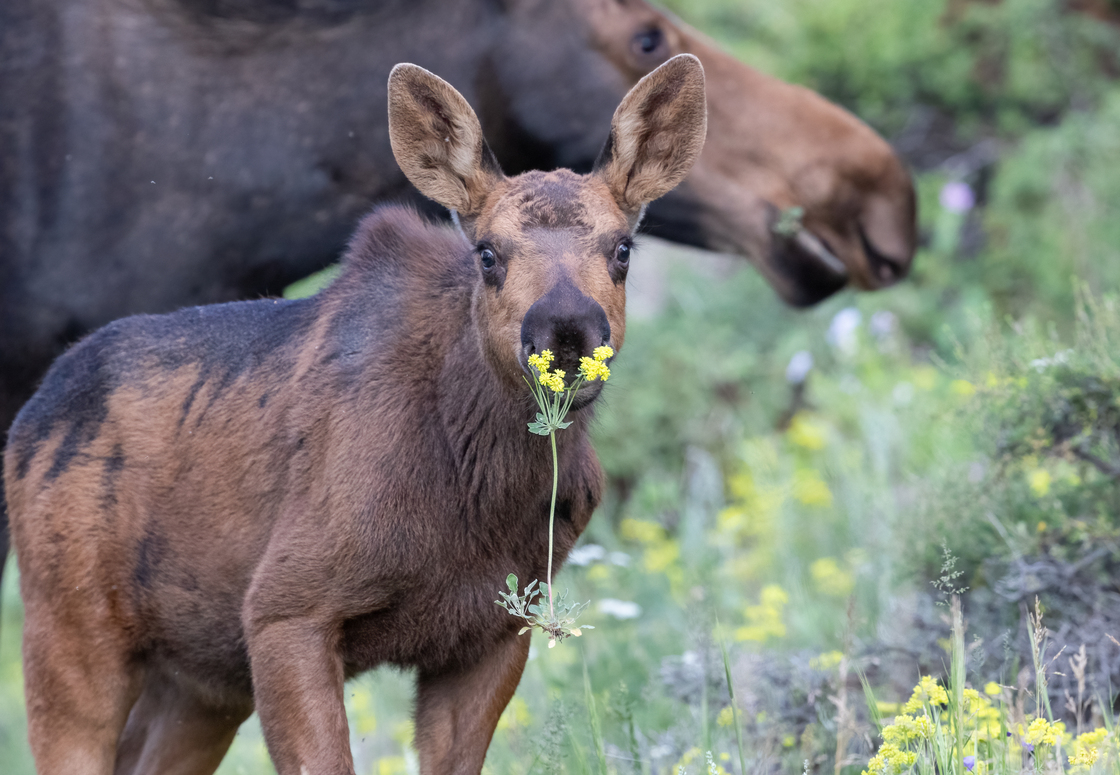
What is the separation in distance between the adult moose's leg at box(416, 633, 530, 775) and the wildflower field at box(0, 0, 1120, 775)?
5.1 inches

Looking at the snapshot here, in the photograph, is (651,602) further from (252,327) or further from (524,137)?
(252,327)

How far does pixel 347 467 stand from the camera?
3633 mm

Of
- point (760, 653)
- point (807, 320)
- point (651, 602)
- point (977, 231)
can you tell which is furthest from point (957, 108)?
point (760, 653)

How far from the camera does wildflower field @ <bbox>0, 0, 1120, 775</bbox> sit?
4301mm

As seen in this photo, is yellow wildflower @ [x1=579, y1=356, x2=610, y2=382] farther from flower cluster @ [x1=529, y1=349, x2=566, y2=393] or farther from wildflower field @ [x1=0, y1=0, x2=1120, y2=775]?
wildflower field @ [x1=0, y1=0, x2=1120, y2=775]

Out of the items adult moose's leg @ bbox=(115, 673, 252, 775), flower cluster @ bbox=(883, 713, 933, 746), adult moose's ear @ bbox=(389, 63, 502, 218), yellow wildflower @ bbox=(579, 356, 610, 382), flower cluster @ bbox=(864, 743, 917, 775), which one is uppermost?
adult moose's ear @ bbox=(389, 63, 502, 218)

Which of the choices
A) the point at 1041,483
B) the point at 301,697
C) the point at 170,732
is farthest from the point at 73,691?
the point at 1041,483

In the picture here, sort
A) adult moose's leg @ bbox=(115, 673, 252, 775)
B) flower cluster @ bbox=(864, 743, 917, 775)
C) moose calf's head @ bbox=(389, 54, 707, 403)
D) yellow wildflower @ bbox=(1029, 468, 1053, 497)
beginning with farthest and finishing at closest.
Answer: yellow wildflower @ bbox=(1029, 468, 1053, 497) < adult moose's leg @ bbox=(115, 673, 252, 775) < moose calf's head @ bbox=(389, 54, 707, 403) < flower cluster @ bbox=(864, 743, 917, 775)

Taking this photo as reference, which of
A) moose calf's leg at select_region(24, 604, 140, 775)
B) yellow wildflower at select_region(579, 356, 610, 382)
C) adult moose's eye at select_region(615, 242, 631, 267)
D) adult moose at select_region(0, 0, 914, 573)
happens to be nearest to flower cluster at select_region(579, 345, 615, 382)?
yellow wildflower at select_region(579, 356, 610, 382)

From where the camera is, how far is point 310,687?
3461 mm

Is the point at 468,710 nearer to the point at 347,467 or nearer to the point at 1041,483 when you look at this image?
the point at 347,467

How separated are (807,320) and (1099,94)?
9.65 feet

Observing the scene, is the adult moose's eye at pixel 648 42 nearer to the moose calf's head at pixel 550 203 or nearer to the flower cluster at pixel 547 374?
the moose calf's head at pixel 550 203

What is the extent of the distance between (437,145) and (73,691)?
199 cm
